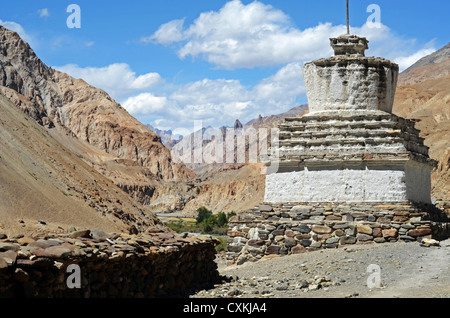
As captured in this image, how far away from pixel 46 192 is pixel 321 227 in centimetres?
769

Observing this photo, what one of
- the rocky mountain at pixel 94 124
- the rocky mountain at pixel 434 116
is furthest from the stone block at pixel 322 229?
the rocky mountain at pixel 94 124

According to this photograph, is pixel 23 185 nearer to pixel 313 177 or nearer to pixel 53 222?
pixel 53 222

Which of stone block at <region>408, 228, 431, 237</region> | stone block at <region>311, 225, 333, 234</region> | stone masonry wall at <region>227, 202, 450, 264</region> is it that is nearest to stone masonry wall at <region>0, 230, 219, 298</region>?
stone masonry wall at <region>227, 202, 450, 264</region>

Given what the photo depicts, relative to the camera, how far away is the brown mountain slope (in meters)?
15.0

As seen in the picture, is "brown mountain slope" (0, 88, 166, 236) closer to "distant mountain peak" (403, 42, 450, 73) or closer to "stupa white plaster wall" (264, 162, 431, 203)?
"stupa white plaster wall" (264, 162, 431, 203)

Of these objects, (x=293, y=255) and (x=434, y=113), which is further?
(x=434, y=113)

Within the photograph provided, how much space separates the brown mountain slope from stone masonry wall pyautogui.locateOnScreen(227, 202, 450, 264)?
13.0 ft

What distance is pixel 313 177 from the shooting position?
700 inches

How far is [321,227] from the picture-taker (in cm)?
1675

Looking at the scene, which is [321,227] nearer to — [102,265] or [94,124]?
[102,265]

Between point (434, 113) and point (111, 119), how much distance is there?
7849 centimetres

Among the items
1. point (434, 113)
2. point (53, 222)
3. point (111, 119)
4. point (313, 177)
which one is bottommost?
point (53, 222)

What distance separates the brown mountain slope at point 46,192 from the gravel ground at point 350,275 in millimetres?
4510

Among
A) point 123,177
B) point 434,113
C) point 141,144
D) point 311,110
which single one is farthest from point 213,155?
point 311,110
